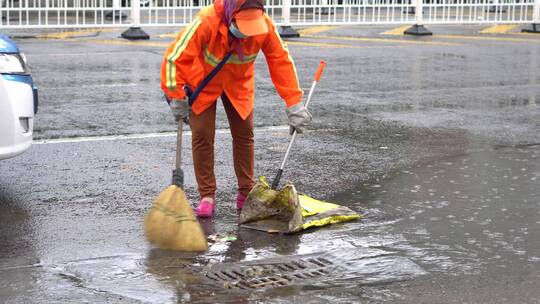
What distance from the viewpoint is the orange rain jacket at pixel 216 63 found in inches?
234

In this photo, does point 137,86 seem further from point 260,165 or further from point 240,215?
point 240,215

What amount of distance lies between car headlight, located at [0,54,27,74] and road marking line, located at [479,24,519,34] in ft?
49.1

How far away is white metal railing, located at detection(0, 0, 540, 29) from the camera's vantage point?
18094mm

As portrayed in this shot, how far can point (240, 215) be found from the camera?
6.21m

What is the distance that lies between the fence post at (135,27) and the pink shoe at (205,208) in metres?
11.6

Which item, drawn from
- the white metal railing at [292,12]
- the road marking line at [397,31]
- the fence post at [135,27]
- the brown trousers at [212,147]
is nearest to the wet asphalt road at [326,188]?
the brown trousers at [212,147]

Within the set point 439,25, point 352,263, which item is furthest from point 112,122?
point 439,25

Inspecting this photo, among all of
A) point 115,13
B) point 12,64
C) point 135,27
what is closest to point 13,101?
point 12,64

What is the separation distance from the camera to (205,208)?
6352 millimetres

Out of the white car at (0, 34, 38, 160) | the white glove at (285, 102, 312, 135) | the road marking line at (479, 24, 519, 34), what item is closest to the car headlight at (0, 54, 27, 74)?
the white car at (0, 34, 38, 160)

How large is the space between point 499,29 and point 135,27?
7.67 meters

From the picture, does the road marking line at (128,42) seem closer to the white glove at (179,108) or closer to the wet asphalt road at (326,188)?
the wet asphalt road at (326,188)

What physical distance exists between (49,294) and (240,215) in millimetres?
1649

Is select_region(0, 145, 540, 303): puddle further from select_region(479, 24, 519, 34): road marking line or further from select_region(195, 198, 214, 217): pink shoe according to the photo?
select_region(479, 24, 519, 34): road marking line
